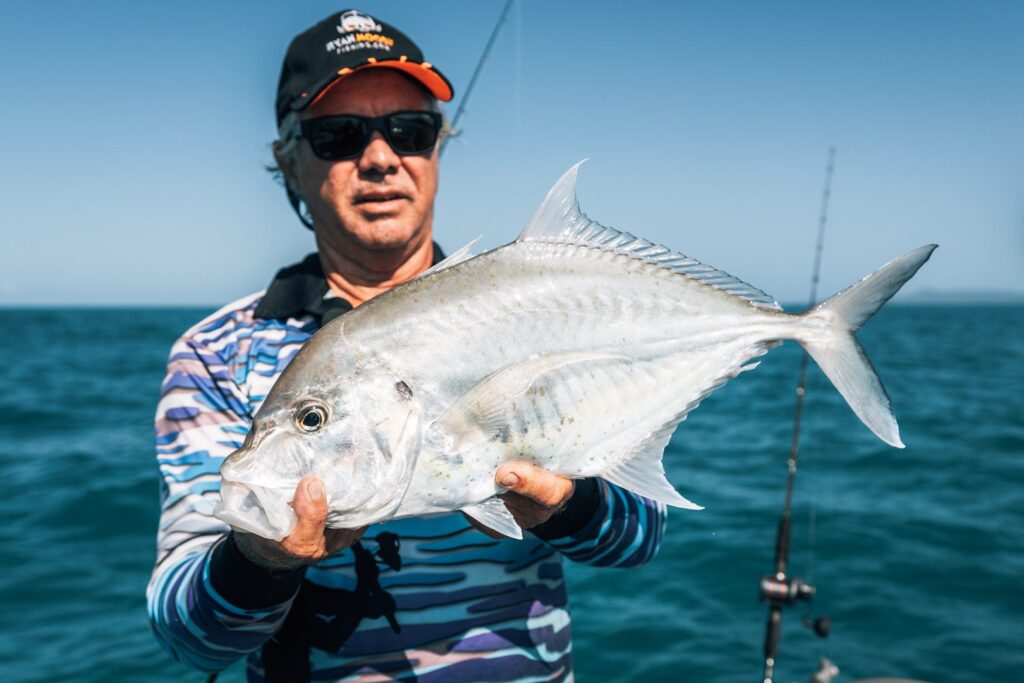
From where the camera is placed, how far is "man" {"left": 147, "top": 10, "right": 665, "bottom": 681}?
2.21m

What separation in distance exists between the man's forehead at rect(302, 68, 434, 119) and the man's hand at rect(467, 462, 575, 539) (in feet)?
4.98

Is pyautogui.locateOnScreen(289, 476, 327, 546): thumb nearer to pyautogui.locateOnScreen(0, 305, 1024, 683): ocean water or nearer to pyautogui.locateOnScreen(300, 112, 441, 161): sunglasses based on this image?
pyautogui.locateOnScreen(300, 112, 441, 161): sunglasses

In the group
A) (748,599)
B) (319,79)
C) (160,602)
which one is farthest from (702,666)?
(319,79)

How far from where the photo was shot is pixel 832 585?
26.6ft

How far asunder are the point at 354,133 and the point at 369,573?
1518 millimetres

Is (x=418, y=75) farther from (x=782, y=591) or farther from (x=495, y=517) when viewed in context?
(x=782, y=591)

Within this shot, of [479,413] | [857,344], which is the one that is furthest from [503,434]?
[857,344]

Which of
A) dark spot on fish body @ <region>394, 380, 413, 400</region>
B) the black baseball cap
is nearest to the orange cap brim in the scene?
the black baseball cap

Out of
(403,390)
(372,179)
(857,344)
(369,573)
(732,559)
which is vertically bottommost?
(732,559)

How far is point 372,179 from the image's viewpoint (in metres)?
2.78

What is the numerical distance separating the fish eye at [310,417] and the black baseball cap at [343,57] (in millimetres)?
1307

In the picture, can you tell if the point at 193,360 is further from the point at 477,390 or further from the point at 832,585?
the point at 832,585

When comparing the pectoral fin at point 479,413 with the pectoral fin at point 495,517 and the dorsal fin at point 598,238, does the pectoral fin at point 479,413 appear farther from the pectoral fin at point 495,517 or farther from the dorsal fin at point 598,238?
the dorsal fin at point 598,238

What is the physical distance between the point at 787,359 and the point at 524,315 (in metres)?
37.9
